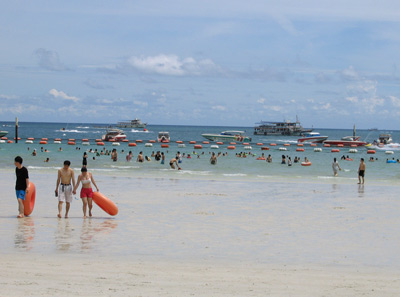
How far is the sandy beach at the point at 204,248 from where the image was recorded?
9.10m

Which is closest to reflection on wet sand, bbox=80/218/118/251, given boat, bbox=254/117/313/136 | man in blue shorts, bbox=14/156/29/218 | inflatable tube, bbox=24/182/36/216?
inflatable tube, bbox=24/182/36/216

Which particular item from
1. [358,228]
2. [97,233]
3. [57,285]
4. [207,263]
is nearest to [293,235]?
[358,228]

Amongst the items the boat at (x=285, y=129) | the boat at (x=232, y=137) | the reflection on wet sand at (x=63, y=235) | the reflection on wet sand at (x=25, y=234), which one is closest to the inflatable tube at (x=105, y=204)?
the reflection on wet sand at (x=63, y=235)

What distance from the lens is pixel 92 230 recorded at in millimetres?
14289

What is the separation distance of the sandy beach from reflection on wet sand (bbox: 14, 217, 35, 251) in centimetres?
2

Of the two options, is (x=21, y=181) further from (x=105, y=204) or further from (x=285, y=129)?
(x=285, y=129)

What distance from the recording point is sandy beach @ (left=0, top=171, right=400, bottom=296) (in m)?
9.10

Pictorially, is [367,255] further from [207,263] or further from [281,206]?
[281,206]

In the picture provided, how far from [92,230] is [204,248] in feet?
10.9

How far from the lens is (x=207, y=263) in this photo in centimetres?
1108

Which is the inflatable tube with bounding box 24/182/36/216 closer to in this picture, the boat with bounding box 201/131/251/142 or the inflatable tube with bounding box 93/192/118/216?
the inflatable tube with bounding box 93/192/118/216

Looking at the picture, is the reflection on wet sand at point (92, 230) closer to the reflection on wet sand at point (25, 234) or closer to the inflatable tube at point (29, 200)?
the reflection on wet sand at point (25, 234)

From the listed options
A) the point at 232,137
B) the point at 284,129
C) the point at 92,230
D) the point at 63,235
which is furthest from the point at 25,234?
the point at 284,129

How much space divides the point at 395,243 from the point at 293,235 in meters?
2.47
